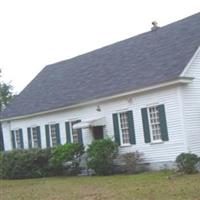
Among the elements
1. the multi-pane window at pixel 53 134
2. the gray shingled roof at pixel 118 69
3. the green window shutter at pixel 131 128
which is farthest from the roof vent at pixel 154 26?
the multi-pane window at pixel 53 134

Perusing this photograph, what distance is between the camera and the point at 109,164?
2452cm

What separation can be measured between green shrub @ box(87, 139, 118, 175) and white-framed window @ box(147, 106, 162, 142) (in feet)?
6.36

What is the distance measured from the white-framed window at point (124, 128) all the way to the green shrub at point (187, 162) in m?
3.98

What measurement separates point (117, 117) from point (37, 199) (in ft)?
31.4

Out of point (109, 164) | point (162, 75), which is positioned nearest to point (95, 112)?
point (109, 164)

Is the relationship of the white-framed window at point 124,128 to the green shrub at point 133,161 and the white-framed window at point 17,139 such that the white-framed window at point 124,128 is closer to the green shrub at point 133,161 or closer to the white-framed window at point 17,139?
the green shrub at point 133,161

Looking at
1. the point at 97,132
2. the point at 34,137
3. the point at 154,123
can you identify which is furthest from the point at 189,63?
the point at 34,137

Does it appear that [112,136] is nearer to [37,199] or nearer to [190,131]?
[190,131]

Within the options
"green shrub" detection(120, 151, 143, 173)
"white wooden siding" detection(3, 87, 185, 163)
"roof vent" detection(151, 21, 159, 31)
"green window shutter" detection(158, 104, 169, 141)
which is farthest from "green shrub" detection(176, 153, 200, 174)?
"roof vent" detection(151, 21, 159, 31)

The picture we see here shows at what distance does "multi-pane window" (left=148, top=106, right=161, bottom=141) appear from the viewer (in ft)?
77.1

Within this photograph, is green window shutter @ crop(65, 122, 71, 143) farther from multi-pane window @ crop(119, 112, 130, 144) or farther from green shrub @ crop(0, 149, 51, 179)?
multi-pane window @ crop(119, 112, 130, 144)

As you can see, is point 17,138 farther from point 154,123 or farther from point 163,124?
point 163,124

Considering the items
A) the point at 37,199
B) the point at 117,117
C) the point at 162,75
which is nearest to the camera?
the point at 37,199

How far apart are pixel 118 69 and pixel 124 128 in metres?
3.59
